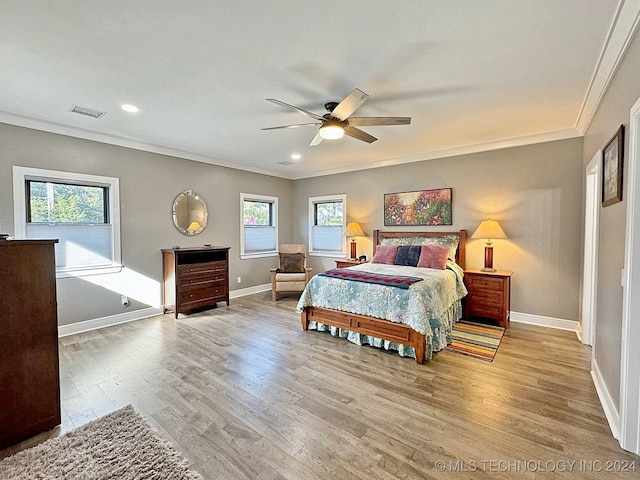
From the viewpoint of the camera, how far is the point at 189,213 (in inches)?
204

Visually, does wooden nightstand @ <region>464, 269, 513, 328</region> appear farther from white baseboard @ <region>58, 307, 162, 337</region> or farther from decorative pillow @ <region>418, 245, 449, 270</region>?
white baseboard @ <region>58, 307, 162, 337</region>

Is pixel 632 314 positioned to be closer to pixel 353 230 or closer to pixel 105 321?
pixel 353 230

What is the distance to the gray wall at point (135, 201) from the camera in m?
3.54

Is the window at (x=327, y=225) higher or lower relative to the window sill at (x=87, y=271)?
higher

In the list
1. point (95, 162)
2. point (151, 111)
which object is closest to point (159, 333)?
point (95, 162)

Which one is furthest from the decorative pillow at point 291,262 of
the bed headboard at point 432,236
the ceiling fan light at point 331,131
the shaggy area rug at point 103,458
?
the shaggy area rug at point 103,458

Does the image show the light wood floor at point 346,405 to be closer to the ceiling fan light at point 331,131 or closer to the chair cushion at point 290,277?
the chair cushion at point 290,277

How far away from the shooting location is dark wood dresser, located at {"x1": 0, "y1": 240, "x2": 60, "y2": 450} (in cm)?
188

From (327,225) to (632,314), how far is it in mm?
5196

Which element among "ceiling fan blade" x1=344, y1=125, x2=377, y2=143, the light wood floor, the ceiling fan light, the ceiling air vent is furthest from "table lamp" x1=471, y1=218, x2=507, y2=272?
the ceiling air vent

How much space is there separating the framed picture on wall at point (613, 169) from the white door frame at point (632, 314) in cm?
26

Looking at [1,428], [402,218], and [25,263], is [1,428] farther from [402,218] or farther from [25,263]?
[402,218]

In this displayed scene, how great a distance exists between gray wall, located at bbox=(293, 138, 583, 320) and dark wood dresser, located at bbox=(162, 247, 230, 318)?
12.7 feet

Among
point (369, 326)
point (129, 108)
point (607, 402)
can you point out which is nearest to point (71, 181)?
point (129, 108)
